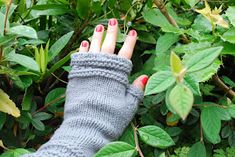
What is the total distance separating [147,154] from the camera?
3.34 feet

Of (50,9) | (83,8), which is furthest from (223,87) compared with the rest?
(50,9)

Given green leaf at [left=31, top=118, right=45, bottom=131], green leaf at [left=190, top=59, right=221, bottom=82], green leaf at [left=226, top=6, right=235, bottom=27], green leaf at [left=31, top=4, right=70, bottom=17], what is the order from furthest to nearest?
green leaf at [left=31, top=4, right=70, bottom=17]
green leaf at [left=31, top=118, right=45, bottom=131]
green leaf at [left=226, top=6, right=235, bottom=27]
green leaf at [left=190, top=59, right=221, bottom=82]

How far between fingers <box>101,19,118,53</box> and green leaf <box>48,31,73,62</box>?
104 millimetres

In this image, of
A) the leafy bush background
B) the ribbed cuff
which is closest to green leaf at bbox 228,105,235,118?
the leafy bush background

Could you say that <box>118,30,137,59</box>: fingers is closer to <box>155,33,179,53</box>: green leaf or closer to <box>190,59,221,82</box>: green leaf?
<box>155,33,179,53</box>: green leaf

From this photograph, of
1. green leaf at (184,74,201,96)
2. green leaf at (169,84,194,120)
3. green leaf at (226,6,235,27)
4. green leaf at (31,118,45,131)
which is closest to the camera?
green leaf at (169,84,194,120)

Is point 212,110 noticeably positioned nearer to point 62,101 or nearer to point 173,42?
point 173,42

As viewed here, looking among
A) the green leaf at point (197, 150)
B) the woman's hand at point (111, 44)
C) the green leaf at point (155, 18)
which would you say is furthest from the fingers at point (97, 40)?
the green leaf at point (197, 150)

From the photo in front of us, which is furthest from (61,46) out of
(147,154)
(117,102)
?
(147,154)

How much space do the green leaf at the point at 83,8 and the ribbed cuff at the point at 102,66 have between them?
17 cm

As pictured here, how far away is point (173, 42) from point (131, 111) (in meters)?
0.19

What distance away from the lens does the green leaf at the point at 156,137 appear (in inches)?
34.6

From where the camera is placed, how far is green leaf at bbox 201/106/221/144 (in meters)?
0.92

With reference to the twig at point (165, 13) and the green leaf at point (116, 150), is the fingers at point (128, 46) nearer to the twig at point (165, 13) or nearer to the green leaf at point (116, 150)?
the twig at point (165, 13)
